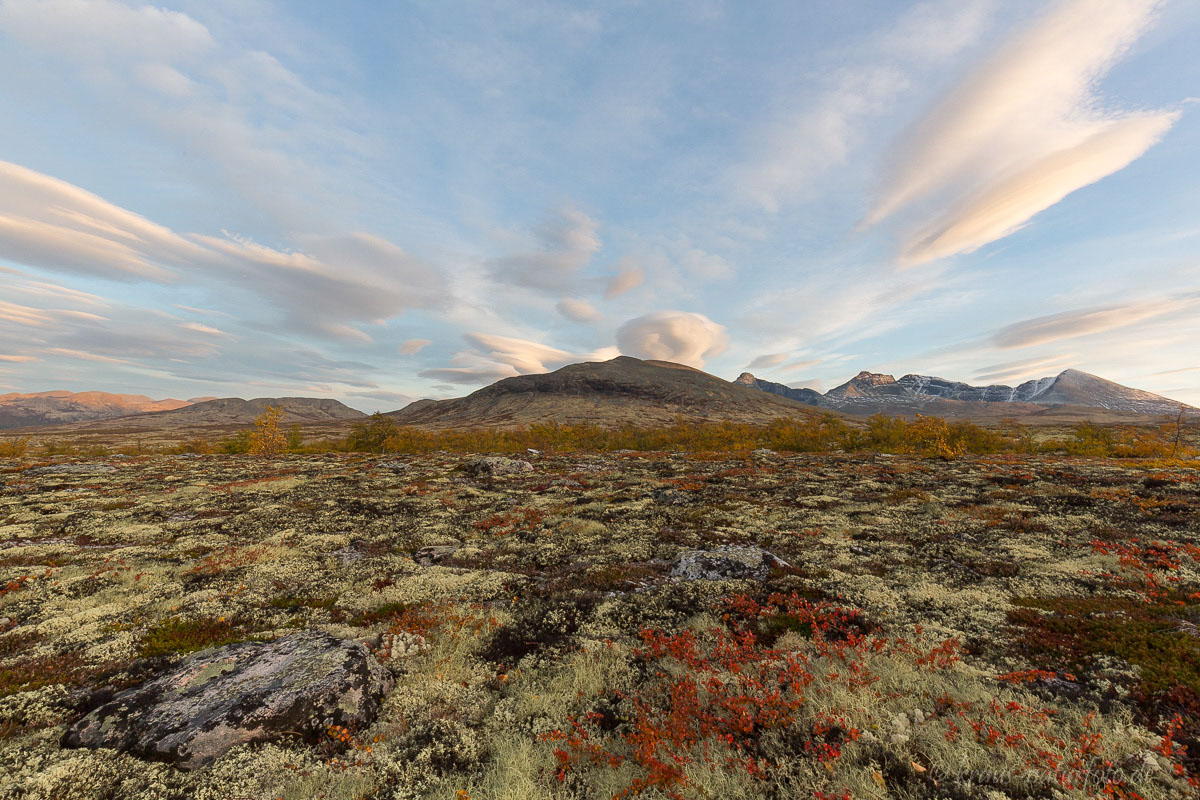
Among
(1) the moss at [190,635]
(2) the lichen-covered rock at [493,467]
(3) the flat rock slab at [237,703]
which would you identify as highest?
(2) the lichen-covered rock at [493,467]

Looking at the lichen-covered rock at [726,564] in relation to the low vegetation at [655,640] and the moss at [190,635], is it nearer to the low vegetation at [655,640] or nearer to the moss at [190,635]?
the low vegetation at [655,640]

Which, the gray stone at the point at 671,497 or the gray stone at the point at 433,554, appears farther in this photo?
the gray stone at the point at 671,497

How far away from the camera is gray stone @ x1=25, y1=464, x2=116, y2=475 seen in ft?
131

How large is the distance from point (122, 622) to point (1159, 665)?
23.3m

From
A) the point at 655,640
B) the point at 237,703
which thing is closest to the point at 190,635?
the point at 237,703

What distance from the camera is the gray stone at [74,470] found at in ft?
131

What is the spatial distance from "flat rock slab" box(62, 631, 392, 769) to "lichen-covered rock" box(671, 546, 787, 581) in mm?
9787

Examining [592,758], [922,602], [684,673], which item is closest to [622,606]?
[684,673]

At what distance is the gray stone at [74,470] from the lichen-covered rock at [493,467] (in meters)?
34.1

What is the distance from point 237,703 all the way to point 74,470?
2247 inches

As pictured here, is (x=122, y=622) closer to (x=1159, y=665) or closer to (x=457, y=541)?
(x=457, y=541)

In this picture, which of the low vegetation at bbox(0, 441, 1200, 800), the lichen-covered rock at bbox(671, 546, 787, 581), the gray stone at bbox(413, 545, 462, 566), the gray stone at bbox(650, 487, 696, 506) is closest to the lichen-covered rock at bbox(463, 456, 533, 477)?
the low vegetation at bbox(0, 441, 1200, 800)

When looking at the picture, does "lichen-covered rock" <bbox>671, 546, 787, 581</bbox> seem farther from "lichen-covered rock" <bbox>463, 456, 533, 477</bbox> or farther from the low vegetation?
"lichen-covered rock" <bbox>463, 456, 533, 477</bbox>

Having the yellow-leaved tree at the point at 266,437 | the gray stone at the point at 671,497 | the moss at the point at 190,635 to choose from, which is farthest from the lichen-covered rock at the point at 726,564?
the yellow-leaved tree at the point at 266,437
